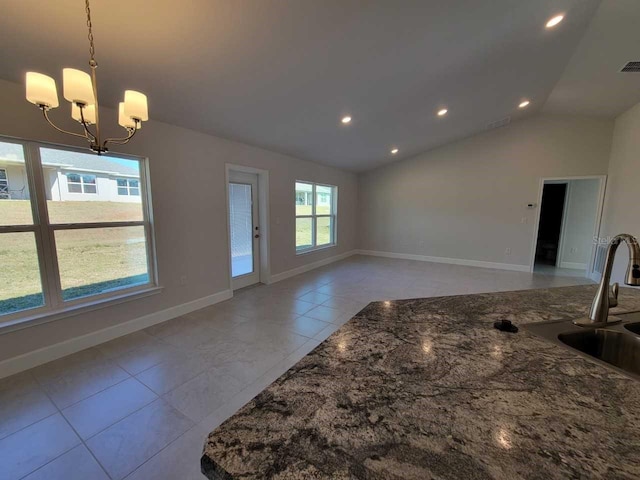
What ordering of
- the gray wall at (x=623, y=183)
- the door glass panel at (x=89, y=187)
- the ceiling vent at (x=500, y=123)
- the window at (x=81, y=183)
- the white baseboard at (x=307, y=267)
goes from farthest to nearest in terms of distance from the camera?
the ceiling vent at (x=500, y=123), the white baseboard at (x=307, y=267), the gray wall at (x=623, y=183), the window at (x=81, y=183), the door glass panel at (x=89, y=187)

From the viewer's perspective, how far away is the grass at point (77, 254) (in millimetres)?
2248

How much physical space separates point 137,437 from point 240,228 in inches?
122

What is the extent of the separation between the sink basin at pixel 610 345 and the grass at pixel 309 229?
15.6 ft

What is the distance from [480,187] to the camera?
5965 mm

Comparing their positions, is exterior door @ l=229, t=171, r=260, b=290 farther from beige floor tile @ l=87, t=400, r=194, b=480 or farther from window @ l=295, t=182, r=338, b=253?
beige floor tile @ l=87, t=400, r=194, b=480

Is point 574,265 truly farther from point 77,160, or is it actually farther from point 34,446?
point 77,160

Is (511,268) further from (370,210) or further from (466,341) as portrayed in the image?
(466,341)

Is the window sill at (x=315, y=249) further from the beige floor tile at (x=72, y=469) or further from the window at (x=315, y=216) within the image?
the beige floor tile at (x=72, y=469)

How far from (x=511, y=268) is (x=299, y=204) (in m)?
4.82

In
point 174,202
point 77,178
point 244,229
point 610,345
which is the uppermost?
point 77,178

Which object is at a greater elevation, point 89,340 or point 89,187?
point 89,187

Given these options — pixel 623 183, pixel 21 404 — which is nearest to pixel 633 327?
pixel 21 404

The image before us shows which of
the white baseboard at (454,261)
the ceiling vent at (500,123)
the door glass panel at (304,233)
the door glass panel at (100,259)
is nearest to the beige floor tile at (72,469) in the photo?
the door glass panel at (100,259)

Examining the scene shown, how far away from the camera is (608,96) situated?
13.0 ft
